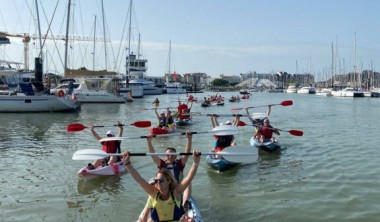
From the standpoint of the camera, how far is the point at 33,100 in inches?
1366

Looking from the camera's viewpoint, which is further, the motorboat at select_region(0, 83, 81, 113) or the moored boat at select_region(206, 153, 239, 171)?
the motorboat at select_region(0, 83, 81, 113)

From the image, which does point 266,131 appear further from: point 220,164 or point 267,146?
point 220,164

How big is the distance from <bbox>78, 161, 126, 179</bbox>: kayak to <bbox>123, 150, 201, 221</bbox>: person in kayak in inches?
227

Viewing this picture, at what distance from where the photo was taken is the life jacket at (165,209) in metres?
6.71

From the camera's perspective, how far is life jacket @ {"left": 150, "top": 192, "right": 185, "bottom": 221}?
671 cm

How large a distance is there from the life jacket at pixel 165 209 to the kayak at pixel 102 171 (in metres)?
5.82

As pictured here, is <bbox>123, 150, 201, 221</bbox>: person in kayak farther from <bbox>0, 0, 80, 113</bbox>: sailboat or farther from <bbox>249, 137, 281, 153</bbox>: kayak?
<bbox>0, 0, 80, 113</bbox>: sailboat

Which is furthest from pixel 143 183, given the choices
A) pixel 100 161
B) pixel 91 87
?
pixel 91 87

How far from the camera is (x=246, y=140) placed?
71.8 ft

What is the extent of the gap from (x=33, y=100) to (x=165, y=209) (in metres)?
31.1

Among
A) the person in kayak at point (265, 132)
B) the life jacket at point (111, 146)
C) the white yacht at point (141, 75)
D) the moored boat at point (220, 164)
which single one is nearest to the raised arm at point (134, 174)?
the life jacket at point (111, 146)

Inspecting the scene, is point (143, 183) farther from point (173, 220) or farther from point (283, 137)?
point (283, 137)

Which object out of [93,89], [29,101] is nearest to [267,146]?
[29,101]

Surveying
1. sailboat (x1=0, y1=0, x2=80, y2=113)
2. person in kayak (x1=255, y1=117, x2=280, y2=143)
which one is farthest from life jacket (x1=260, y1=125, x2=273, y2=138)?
sailboat (x1=0, y1=0, x2=80, y2=113)
